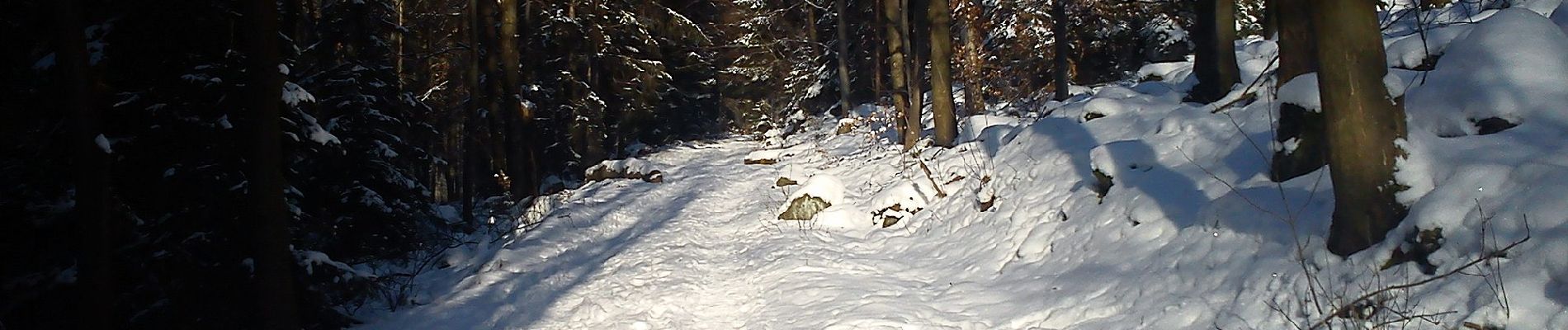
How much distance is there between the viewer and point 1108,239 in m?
7.47

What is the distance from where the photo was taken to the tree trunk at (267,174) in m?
7.41

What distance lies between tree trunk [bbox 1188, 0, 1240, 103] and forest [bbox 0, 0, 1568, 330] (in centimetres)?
4

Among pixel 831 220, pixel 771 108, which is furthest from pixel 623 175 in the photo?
pixel 771 108

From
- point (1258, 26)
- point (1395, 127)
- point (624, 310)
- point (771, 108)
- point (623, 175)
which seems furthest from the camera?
point (771, 108)

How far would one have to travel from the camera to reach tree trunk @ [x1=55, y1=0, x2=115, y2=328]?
6.64 metres

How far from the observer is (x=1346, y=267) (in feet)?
16.3

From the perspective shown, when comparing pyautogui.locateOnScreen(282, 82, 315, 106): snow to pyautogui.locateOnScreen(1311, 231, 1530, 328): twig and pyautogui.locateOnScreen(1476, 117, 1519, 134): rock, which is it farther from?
pyautogui.locateOnScreen(1476, 117, 1519, 134): rock

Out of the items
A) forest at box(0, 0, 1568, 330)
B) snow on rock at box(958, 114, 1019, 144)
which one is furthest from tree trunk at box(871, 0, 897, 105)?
snow on rock at box(958, 114, 1019, 144)

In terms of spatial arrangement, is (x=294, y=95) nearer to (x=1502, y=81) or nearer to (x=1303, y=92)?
(x=1303, y=92)

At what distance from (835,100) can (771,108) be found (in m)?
8.22

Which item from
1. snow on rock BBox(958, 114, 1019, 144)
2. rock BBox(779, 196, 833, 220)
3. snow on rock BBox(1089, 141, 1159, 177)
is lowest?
rock BBox(779, 196, 833, 220)

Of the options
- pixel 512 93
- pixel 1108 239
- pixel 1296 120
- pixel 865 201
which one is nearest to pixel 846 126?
pixel 512 93

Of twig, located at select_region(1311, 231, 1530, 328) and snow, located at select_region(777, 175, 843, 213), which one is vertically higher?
twig, located at select_region(1311, 231, 1530, 328)

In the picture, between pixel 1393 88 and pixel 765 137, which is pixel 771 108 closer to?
pixel 765 137
